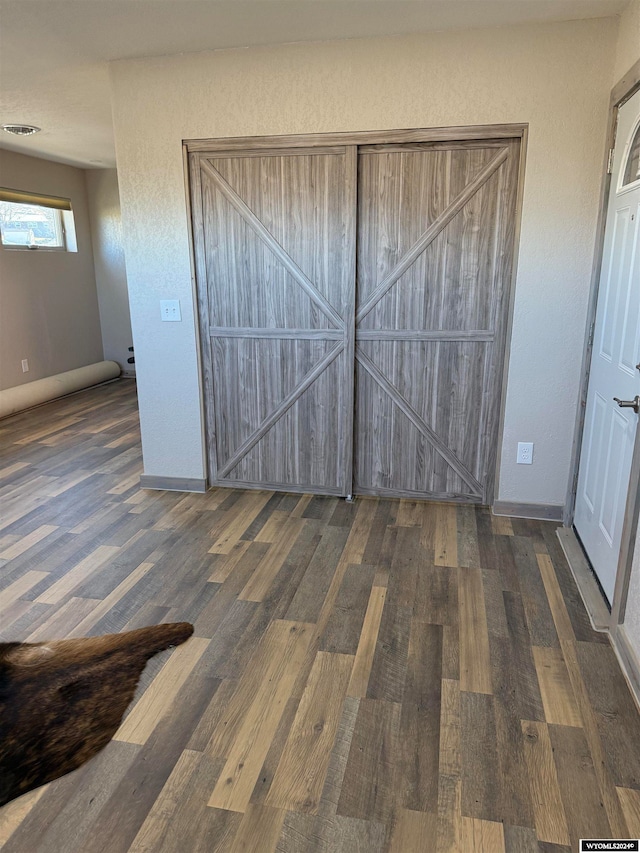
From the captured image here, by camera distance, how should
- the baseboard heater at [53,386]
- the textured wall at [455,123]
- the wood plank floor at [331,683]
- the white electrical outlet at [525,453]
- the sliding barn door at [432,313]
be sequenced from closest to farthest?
the wood plank floor at [331,683]
the textured wall at [455,123]
the sliding barn door at [432,313]
the white electrical outlet at [525,453]
the baseboard heater at [53,386]

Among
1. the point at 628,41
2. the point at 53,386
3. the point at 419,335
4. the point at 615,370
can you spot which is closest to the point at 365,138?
the point at 419,335

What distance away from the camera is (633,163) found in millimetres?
2486

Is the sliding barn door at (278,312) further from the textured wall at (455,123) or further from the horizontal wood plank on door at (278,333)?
the textured wall at (455,123)

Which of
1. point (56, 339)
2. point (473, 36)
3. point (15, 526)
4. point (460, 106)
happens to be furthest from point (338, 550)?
point (56, 339)

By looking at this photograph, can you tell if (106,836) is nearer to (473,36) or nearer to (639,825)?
(639,825)

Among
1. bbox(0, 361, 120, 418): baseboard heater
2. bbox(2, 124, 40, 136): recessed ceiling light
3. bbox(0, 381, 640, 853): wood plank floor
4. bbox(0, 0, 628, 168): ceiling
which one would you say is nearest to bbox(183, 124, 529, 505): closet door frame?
bbox(0, 0, 628, 168): ceiling

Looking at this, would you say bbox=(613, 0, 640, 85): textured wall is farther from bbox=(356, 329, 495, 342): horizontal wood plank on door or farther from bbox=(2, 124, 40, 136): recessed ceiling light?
bbox=(2, 124, 40, 136): recessed ceiling light

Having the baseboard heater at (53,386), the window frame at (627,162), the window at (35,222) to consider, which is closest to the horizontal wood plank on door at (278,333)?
the window frame at (627,162)

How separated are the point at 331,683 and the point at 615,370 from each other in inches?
69.1

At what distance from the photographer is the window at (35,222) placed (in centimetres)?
593

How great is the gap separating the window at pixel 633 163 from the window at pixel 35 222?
5552mm

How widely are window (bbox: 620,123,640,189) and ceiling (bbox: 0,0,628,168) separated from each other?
2.07 feet

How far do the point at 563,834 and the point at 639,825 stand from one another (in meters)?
0.21

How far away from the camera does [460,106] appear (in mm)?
2990
